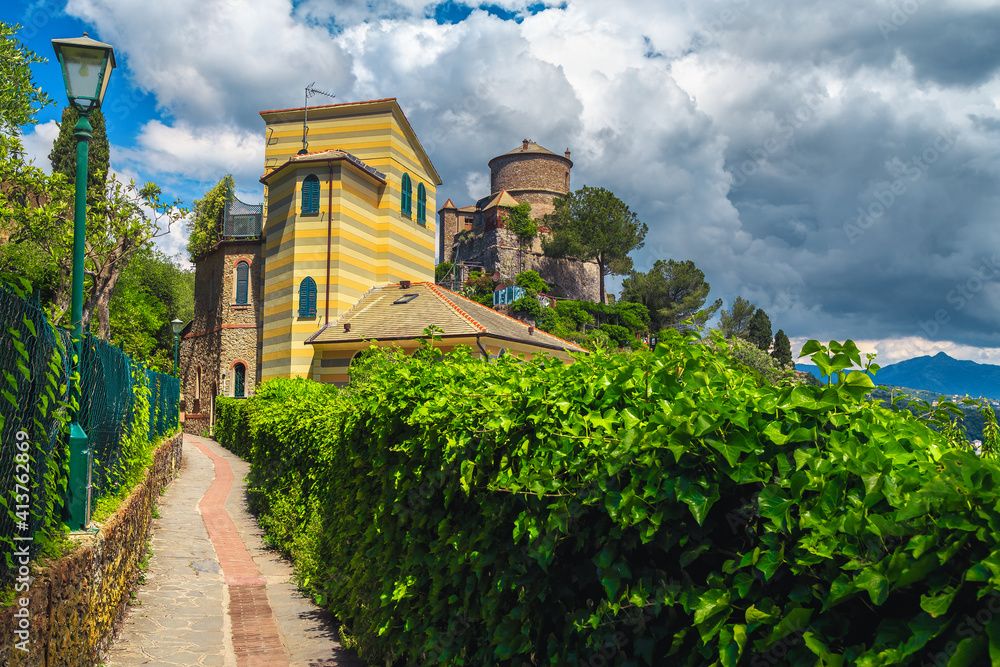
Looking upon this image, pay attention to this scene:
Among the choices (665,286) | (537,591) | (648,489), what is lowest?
(537,591)

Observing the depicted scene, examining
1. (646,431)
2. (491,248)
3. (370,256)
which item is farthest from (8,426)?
(491,248)

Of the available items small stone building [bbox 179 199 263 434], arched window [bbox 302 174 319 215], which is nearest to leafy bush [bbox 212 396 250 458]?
small stone building [bbox 179 199 263 434]

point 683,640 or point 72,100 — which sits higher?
point 72,100

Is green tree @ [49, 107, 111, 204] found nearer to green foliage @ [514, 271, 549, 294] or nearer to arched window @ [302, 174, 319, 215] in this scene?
arched window @ [302, 174, 319, 215]

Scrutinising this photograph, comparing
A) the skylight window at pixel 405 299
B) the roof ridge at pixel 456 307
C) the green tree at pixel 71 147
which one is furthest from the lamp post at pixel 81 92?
the green tree at pixel 71 147

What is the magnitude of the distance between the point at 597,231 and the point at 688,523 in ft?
226

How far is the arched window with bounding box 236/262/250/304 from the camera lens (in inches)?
1185

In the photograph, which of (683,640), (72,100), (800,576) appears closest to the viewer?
(800,576)

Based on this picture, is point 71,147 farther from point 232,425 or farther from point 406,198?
point 232,425

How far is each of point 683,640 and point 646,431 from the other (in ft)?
2.49

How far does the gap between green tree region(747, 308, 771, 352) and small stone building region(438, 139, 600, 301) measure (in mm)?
19290

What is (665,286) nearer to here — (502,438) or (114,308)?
(114,308)

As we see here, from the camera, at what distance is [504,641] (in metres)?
3.19

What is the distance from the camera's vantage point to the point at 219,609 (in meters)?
7.21
